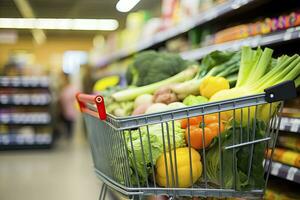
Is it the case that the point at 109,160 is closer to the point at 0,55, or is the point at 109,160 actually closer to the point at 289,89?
the point at 289,89

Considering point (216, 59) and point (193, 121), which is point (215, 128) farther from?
point (216, 59)

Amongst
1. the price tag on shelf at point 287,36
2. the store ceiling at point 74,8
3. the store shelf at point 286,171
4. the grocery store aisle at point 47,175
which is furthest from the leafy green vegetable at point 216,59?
the store ceiling at point 74,8

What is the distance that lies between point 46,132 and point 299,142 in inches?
232

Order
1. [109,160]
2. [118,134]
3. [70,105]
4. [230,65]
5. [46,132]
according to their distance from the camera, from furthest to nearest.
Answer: [70,105] < [46,132] < [230,65] < [109,160] < [118,134]

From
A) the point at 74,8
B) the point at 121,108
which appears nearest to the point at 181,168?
the point at 121,108

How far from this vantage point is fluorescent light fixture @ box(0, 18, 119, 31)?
49.0 feet

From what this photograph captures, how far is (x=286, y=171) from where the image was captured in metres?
2.04

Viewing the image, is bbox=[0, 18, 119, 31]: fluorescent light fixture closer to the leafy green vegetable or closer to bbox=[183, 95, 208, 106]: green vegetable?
the leafy green vegetable

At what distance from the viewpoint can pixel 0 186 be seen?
4.34 metres

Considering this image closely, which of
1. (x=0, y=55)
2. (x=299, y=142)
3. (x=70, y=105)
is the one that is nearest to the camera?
(x=299, y=142)

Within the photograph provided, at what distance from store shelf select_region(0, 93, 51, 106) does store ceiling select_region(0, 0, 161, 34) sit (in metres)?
3.53

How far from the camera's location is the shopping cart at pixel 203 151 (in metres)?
1.30

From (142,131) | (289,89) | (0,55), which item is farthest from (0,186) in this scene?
(0,55)

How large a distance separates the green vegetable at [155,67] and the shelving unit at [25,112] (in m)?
5.25
